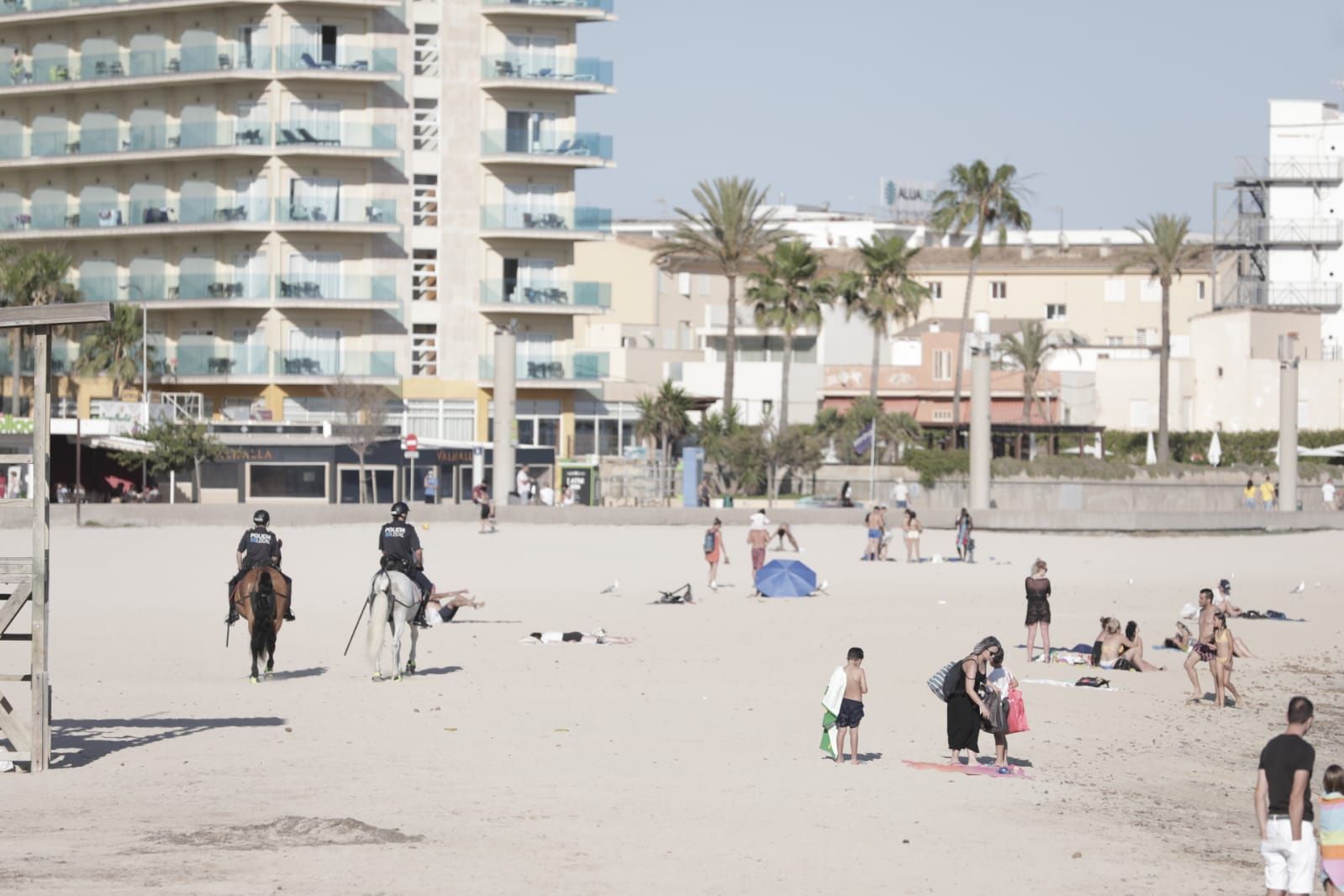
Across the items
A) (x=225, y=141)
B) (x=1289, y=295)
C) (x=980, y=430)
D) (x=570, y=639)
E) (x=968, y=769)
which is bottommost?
(x=968, y=769)

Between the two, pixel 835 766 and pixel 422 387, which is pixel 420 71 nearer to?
pixel 422 387

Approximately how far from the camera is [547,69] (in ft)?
224

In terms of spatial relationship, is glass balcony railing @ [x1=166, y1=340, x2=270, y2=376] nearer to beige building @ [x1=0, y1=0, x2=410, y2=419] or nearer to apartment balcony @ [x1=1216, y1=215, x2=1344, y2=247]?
beige building @ [x1=0, y1=0, x2=410, y2=419]

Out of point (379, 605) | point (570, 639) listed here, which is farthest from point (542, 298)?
point (379, 605)

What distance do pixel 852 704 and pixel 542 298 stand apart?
5413 cm

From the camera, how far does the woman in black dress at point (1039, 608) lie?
78.3 feet

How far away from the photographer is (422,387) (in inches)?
2704

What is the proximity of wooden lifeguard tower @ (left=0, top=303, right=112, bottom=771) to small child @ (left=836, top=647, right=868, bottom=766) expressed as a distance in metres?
6.22

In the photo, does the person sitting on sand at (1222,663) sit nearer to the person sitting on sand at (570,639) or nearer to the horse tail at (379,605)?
the person sitting on sand at (570,639)

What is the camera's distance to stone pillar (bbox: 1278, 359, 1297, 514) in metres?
57.7

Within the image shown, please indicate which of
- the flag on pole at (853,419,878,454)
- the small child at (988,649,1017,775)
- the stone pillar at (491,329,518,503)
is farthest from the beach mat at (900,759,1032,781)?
the flag on pole at (853,419,878,454)

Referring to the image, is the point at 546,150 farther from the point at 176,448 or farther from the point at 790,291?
the point at 176,448

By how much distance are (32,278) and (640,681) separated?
158 feet

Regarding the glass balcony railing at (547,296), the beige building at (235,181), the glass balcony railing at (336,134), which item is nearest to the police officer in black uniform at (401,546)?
the beige building at (235,181)
